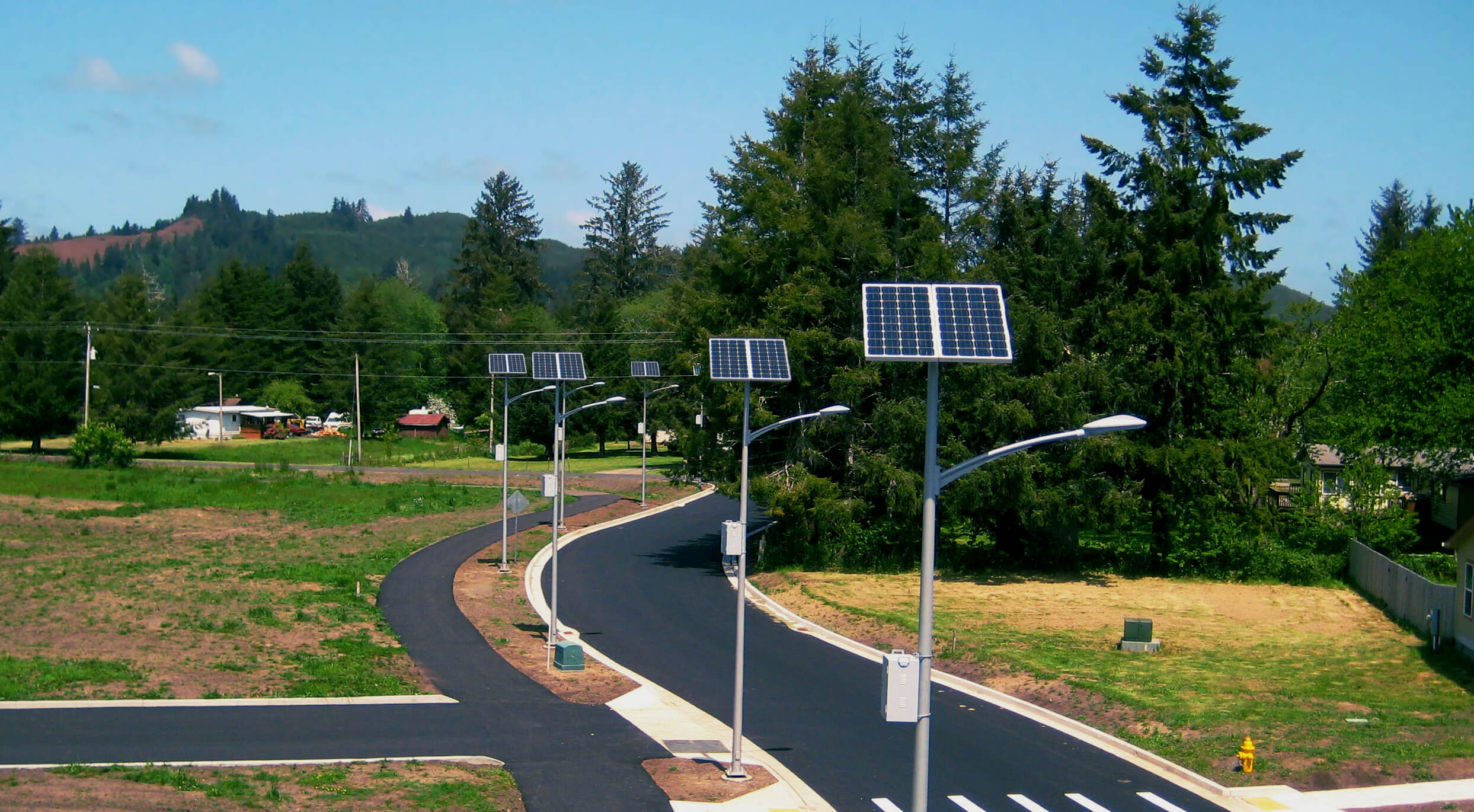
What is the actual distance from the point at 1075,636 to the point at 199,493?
171ft

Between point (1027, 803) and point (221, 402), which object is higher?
point (221, 402)

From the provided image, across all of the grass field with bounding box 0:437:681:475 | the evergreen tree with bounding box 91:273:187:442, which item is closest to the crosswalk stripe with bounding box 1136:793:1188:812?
the grass field with bounding box 0:437:681:475

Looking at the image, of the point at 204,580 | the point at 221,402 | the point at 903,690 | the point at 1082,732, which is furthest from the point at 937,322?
the point at 221,402

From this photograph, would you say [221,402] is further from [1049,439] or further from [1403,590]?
[1049,439]

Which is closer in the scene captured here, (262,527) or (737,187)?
(737,187)

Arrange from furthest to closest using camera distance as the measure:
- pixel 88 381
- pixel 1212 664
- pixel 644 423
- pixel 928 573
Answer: pixel 88 381 < pixel 644 423 < pixel 1212 664 < pixel 928 573

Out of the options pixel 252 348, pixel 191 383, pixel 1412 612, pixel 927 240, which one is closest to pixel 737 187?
pixel 927 240

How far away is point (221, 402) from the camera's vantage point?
113 m

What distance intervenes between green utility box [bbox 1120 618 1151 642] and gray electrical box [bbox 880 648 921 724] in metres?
20.2

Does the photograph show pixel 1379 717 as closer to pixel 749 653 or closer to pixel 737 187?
pixel 749 653

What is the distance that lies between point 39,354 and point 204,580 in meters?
69.6

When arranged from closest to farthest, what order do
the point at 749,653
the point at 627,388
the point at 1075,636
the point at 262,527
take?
the point at 749,653, the point at 1075,636, the point at 262,527, the point at 627,388

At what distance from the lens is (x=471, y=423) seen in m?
106

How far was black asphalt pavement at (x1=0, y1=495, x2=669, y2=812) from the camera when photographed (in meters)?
18.4
